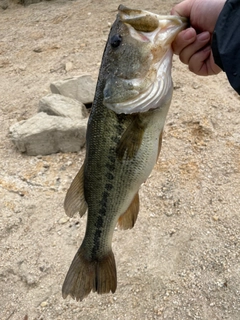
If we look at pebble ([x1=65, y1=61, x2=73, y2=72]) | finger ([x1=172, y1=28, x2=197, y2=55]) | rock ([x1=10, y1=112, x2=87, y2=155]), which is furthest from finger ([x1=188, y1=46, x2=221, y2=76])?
pebble ([x1=65, y1=61, x2=73, y2=72])

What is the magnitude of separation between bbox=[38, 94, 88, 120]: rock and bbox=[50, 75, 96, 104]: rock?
0.18 meters

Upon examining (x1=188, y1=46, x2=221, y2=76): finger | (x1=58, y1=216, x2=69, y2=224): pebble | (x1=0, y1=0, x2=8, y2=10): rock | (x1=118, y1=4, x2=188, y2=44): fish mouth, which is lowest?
(x1=0, y1=0, x2=8, y2=10): rock

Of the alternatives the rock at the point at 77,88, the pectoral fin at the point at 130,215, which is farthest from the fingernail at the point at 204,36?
the rock at the point at 77,88

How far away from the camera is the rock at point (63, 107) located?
4.28 m

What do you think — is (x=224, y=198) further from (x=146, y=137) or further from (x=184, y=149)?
(x=146, y=137)

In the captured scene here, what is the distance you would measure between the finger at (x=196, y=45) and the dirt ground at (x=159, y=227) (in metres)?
1.50

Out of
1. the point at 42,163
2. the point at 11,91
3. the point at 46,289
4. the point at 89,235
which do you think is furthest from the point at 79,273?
the point at 11,91

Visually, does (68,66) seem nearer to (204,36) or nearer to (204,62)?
(204,62)

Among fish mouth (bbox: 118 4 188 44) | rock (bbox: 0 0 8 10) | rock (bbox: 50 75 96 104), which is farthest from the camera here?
rock (bbox: 0 0 8 10)

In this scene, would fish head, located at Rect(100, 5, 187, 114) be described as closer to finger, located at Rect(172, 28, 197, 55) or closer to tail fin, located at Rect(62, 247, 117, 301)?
finger, located at Rect(172, 28, 197, 55)

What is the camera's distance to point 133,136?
1909 mm

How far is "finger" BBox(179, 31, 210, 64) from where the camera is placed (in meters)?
2.14

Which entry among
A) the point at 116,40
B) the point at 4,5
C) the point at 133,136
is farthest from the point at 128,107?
the point at 4,5

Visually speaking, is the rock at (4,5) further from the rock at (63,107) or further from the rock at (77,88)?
the rock at (63,107)
